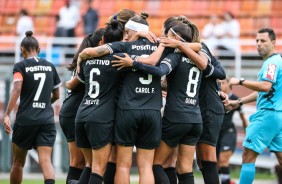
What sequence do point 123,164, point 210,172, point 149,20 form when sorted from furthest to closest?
point 149,20 → point 210,172 → point 123,164

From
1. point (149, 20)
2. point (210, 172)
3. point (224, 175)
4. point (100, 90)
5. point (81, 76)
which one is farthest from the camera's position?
point (149, 20)

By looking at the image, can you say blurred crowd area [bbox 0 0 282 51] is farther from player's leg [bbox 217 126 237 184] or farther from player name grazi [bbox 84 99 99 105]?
player name grazi [bbox 84 99 99 105]

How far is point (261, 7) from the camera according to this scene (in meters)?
24.1

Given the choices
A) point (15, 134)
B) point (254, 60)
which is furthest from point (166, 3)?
point (15, 134)

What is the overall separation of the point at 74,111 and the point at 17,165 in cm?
140

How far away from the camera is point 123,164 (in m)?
10.8

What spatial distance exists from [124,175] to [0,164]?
9569 millimetres

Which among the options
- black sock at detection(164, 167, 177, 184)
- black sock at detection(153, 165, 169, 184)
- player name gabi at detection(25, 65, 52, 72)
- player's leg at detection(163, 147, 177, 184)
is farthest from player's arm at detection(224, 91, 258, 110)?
player name gabi at detection(25, 65, 52, 72)

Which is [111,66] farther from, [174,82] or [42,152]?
[42,152]

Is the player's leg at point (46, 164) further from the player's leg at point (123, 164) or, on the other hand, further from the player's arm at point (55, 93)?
the player's leg at point (123, 164)

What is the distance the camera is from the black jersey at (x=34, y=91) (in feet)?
41.4

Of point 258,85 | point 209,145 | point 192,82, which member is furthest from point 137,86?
point 258,85

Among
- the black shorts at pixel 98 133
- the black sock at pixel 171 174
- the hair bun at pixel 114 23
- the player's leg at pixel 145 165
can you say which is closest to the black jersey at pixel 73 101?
the black shorts at pixel 98 133

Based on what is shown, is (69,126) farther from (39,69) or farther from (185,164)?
(185,164)
